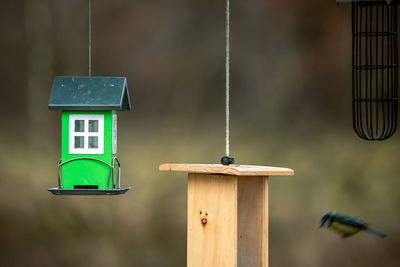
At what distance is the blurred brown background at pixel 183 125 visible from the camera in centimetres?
500

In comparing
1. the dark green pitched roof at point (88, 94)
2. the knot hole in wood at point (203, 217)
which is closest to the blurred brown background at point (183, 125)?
the dark green pitched roof at point (88, 94)

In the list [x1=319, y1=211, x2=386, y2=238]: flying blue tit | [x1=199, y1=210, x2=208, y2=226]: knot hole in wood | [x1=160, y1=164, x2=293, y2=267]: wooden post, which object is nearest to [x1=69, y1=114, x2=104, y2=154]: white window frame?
[x1=160, y1=164, x2=293, y2=267]: wooden post

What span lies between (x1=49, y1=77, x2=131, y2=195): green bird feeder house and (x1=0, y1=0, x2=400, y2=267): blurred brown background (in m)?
2.18

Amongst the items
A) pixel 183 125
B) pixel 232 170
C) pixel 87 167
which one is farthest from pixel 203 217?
pixel 183 125

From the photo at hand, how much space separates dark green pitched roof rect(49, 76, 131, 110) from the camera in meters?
2.77

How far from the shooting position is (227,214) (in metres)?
2.65

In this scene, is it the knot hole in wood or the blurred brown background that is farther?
the blurred brown background

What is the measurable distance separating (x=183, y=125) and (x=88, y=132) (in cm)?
227

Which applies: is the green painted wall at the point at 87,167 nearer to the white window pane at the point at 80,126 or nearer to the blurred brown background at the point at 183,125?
the white window pane at the point at 80,126

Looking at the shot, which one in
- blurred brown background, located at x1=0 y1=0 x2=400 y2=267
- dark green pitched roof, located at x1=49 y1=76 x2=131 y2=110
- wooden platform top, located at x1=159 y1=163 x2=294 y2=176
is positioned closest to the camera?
wooden platform top, located at x1=159 y1=163 x2=294 y2=176

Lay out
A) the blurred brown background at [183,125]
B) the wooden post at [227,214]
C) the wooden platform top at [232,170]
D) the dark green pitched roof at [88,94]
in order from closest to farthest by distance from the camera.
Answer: the wooden platform top at [232,170], the wooden post at [227,214], the dark green pitched roof at [88,94], the blurred brown background at [183,125]

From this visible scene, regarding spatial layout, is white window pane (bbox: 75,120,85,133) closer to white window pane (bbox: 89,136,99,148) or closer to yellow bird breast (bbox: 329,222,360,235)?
white window pane (bbox: 89,136,99,148)

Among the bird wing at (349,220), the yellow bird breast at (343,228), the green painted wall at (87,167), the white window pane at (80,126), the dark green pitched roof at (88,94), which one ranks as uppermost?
the dark green pitched roof at (88,94)

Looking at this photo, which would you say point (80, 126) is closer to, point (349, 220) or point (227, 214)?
point (227, 214)
